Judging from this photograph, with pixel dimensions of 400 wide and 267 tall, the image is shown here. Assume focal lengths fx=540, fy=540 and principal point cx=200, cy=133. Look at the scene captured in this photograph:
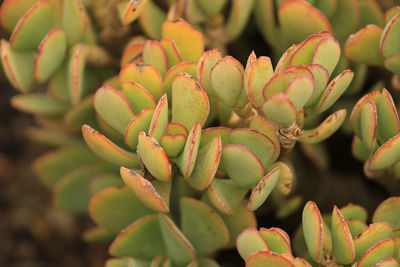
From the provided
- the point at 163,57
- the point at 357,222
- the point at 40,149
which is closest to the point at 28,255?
the point at 40,149

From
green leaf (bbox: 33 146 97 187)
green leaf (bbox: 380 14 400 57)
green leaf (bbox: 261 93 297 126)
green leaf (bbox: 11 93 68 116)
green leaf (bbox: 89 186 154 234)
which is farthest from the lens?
green leaf (bbox: 33 146 97 187)

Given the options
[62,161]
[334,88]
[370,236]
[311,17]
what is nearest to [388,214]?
[370,236]

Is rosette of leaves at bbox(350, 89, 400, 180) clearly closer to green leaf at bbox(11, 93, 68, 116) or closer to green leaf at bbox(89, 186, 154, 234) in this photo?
green leaf at bbox(89, 186, 154, 234)

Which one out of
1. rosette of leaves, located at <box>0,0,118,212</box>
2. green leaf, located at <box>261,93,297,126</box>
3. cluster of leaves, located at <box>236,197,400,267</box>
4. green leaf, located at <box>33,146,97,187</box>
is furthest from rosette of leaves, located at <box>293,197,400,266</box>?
green leaf, located at <box>33,146,97,187</box>

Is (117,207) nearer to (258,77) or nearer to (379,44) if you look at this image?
(258,77)

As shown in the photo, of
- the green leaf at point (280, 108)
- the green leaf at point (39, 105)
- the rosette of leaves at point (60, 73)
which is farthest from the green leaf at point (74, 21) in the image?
the green leaf at point (280, 108)

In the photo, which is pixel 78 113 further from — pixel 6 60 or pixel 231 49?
pixel 231 49
